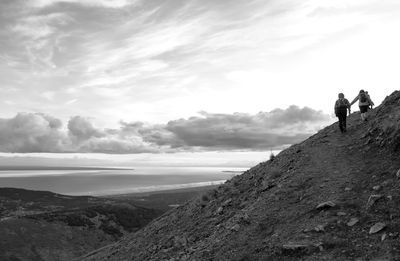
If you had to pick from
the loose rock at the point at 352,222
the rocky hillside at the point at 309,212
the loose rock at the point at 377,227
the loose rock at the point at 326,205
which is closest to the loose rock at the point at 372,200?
the rocky hillside at the point at 309,212

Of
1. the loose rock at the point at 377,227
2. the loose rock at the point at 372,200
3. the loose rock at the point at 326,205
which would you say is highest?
the loose rock at the point at 372,200

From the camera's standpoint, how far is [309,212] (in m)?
15.3

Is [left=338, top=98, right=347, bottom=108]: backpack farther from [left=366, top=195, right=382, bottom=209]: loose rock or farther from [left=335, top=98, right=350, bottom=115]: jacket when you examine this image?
[left=366, top=195, right=382, bottom=209]: loose rock

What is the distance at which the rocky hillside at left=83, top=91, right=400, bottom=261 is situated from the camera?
41.2 ft

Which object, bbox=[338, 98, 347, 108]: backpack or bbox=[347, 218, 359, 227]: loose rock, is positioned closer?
bbox=[347, 218, 359, 227]: loose rock

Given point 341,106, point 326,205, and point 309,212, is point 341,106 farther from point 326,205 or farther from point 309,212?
point 309,212

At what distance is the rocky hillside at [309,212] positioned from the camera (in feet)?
41.2

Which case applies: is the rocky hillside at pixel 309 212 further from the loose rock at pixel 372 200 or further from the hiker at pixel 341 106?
the hiker at pixel 341 106

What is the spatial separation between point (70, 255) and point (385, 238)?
170524mm

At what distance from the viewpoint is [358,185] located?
53.2ft

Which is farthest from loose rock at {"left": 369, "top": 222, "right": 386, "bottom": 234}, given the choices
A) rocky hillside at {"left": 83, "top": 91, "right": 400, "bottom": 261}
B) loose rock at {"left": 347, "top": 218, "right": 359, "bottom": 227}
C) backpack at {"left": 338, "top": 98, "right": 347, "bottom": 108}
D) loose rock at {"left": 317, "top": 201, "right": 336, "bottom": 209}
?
backpack at {"left": 338, "top": 98, "right": 347, "bottom": 108}

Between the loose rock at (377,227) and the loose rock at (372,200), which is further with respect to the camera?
the loose rock at (372,200)

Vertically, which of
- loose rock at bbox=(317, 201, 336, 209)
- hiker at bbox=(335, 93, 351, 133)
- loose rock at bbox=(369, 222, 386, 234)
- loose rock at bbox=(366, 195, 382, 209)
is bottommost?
loose rock at bbox=(369, 222, 386, 234)

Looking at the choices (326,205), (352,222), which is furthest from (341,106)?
(352,222)
